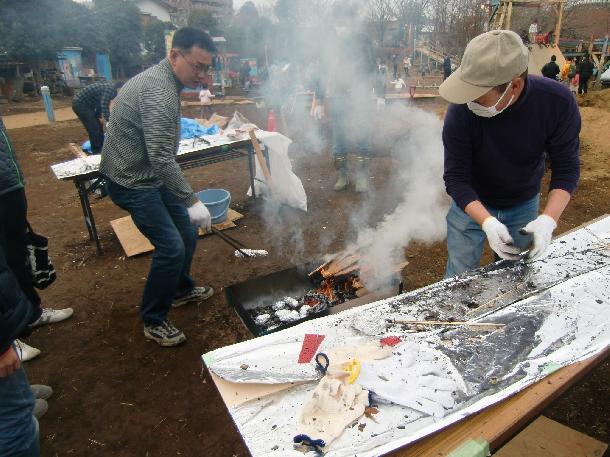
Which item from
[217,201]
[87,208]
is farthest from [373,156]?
[87,208]

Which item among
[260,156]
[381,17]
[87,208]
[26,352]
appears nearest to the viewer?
[26,352]

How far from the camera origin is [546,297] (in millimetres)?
1925

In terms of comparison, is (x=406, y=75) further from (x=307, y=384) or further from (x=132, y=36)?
(x=307, y=384)

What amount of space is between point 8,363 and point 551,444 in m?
2.49

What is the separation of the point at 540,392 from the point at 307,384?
845 millimetres

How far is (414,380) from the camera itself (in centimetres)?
146

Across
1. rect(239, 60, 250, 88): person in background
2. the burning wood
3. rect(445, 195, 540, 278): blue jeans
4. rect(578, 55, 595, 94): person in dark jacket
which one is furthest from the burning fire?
rect(239, 60, 250, 88): person in background

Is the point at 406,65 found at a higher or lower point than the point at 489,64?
higher

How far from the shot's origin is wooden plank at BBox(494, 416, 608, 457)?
1980 millimetres

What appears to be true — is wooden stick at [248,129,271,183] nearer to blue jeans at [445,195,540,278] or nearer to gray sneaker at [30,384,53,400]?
blue jeans at [445,195,540,278]

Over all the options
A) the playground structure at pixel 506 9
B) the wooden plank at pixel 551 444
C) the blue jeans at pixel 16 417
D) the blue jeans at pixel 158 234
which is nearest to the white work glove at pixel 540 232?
the wooden plank at pixel 551 444

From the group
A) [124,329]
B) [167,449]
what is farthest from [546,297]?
A: [124,329]

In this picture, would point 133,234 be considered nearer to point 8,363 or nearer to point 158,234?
point 158,234

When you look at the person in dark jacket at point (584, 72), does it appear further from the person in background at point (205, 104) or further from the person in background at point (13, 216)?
the person in background at point (13, 216)
